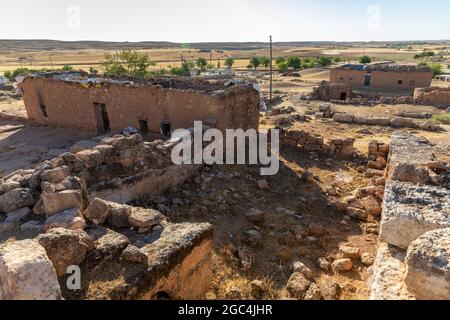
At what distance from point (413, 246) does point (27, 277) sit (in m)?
3.30

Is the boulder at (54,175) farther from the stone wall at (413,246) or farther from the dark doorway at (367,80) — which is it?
the dark doorway at (367,80)

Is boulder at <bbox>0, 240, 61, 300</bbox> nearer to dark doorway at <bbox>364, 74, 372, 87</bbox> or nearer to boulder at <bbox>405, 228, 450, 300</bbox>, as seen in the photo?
boulder at <bbox>405, 228, 450, 300</bbox>

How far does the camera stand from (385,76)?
2572 cm

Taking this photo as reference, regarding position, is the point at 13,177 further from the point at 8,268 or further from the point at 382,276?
the point at 382,276

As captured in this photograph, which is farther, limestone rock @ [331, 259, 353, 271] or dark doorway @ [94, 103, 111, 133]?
dark doorway @ [94, 103, 111, 133]

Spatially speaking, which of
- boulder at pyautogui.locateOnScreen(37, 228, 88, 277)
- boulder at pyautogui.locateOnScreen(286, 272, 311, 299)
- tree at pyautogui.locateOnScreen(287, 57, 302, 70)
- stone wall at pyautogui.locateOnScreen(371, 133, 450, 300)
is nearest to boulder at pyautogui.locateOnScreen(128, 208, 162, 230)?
boulder at pyautogui.locateOnScreen(37, 228, 88, 277)

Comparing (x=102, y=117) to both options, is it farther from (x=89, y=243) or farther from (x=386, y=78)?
(x=386, y=78)

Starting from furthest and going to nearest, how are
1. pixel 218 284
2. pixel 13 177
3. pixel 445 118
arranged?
pixel 445 118 < pixel 13 177 < pixel 218 284

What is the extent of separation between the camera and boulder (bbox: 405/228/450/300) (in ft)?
8.97

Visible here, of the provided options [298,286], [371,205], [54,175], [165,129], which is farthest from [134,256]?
[165,129]

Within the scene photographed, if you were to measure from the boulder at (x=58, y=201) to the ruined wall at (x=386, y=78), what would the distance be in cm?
2662

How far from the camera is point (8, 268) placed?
2.69 meters

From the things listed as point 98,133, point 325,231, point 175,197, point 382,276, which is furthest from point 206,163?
point 382,276
